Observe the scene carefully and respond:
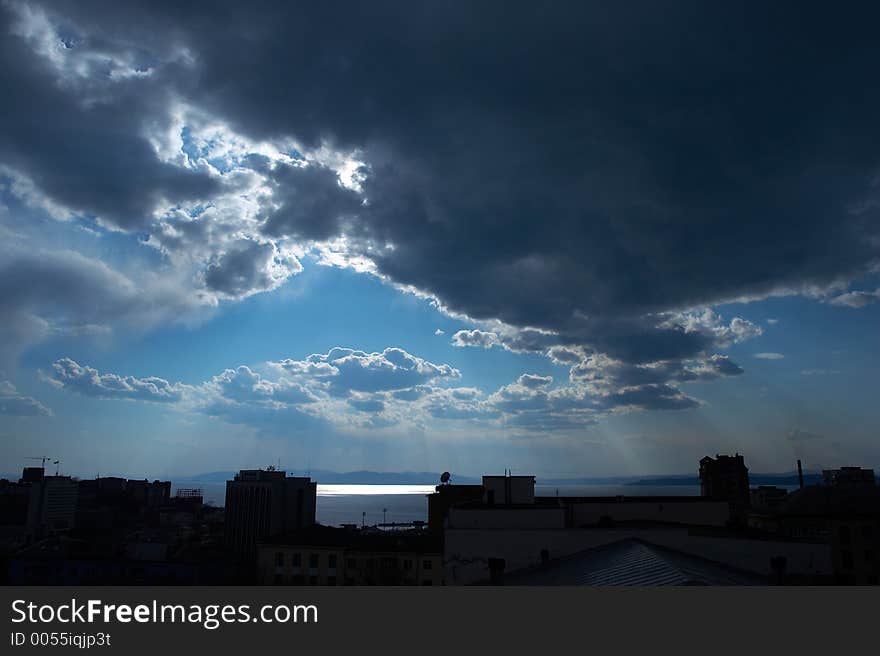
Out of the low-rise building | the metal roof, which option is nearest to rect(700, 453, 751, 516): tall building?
the low-rise building

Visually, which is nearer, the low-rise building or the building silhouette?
the low-rise building

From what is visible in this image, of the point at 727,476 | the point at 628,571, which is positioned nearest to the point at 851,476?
the point at 727,476

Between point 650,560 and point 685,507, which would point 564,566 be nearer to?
point 650,560

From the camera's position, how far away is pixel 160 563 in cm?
6388

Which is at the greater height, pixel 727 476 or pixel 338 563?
pixel 727 476

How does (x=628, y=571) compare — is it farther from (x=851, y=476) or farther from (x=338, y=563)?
(x=851, y=476)

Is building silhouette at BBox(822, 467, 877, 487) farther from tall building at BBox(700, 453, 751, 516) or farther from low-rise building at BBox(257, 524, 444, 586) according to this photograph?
low-rise building at BBox(257, 524, 444, 586)

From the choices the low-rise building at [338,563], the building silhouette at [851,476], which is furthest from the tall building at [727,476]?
the low-rise building at [338,563]

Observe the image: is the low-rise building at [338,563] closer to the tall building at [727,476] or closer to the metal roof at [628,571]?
the metal roof at [628,571]

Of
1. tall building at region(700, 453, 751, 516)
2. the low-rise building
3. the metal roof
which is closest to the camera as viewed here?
the metal roof
